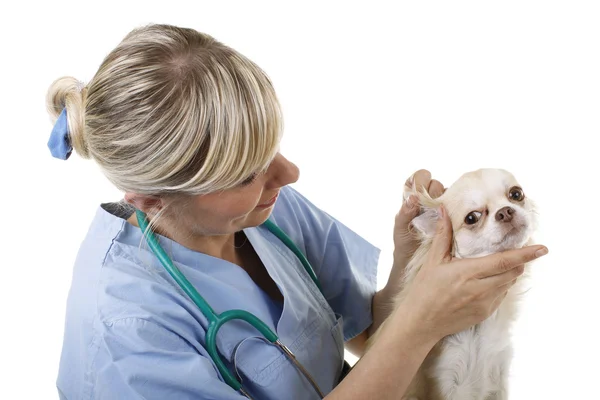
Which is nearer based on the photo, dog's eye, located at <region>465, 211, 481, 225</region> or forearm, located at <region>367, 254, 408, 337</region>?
dog's eye, located at <region>465, 211, 481, 225</region>

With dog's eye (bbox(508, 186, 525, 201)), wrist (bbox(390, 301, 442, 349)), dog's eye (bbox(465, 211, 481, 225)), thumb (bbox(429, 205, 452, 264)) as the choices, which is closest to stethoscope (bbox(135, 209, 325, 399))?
wrist (bbox(390, 301, 442, 349))

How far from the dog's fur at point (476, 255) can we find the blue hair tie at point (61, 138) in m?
0.86

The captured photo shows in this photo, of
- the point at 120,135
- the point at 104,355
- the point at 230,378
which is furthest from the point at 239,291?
the point at 120,135

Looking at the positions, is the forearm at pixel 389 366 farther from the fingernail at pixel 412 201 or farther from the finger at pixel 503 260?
the fingernail at pixel 412 201

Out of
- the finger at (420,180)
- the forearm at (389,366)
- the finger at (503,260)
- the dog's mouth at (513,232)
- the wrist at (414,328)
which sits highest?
the finger at (420,180)

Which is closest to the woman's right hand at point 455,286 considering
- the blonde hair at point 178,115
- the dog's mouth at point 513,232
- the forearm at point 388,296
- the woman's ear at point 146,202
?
the dog's mouth at point 513,232

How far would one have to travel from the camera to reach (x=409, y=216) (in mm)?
1604

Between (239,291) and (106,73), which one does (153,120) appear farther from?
(239,291)

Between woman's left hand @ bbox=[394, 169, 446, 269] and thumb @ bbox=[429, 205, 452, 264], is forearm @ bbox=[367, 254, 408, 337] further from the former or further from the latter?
Answer: thumb @ bbox=[429, 205, 452, 264]

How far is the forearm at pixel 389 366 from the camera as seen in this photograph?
52.1 inches

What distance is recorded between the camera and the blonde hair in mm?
1163

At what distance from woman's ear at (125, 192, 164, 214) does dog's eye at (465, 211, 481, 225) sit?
725mm

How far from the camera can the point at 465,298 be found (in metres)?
1.30

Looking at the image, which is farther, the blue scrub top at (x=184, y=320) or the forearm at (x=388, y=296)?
the forearm at (x=388, y=296)
